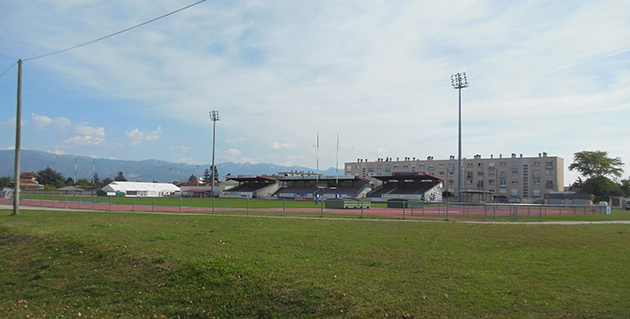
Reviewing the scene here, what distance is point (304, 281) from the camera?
9.31m

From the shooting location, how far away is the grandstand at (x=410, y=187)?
7700cm

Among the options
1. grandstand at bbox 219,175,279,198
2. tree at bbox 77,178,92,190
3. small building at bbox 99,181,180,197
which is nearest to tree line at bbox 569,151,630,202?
grandstand at bbox 219,175,279,198

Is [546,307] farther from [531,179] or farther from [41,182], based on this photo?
[41,182]

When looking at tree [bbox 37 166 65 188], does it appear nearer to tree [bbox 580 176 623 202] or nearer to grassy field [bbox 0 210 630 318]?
grassy field [bbox 0 210 630 318]

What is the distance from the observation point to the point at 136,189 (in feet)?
332

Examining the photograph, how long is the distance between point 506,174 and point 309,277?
109 m

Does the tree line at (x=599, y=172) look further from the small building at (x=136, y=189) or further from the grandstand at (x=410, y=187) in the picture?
the small building at (x=136, y=189)

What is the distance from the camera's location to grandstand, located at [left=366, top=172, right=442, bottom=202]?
77000 mm

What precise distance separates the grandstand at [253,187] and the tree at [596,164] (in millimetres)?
75298

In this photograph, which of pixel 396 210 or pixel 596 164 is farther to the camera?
pixel 596 164

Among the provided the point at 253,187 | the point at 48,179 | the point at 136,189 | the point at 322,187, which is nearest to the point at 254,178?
the point at 253,187

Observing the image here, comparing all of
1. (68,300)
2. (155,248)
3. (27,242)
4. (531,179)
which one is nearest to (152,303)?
(68,300)

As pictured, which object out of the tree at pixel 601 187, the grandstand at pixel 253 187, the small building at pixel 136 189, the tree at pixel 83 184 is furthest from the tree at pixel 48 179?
the tree at pixel 601 187

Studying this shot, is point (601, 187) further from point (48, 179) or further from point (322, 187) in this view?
point (48, 179)
